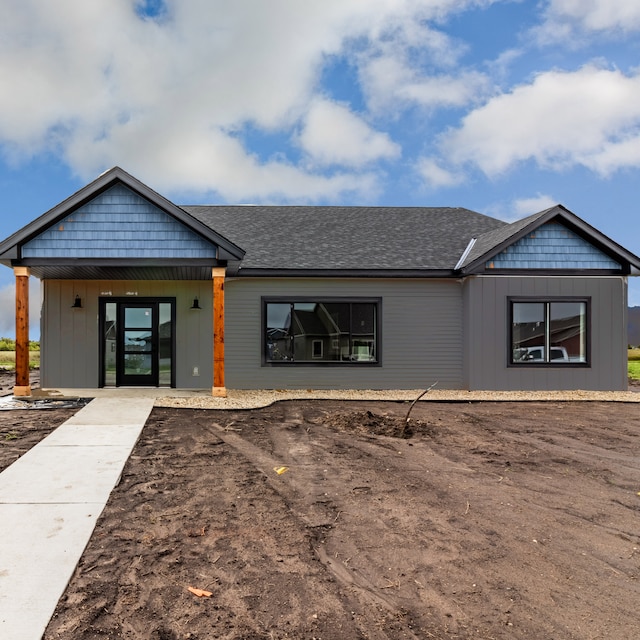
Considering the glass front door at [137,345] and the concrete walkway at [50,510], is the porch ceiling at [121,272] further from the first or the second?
the concrete walkway at [50,510]

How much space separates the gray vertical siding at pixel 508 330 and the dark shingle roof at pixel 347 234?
4.55 ft

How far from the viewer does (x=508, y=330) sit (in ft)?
40.0

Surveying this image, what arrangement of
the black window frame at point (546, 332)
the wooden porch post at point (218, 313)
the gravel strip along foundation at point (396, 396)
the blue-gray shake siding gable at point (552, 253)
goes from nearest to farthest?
the gravel strip along foundation at point (396, 396) < the wooden porch post at point (218, 313) < the blue-gray shake siding gable at point (552, 253) < the black window frame at point (546, 332)

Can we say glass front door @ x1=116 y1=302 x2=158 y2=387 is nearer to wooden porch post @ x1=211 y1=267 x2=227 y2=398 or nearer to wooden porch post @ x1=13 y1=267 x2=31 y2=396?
wooden porch post @ x1=13 y1=267 x2=31 y2=396

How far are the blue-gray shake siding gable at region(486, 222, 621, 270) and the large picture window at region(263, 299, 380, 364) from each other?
140 inches

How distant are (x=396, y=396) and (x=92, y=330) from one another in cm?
785

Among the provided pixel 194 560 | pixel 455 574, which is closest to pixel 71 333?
pixel 194 560

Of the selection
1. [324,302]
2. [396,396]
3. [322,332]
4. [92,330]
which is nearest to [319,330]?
[322,332]

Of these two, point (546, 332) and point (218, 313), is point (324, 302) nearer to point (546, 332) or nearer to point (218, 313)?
point (218, 313)

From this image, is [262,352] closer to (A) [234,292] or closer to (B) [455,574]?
(A) [234,292]

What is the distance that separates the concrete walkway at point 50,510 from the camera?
2895 mm

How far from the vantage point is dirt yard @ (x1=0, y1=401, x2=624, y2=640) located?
2742 mm

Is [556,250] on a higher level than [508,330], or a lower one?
higher

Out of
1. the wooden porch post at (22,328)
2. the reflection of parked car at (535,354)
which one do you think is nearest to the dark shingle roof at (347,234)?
the reflection of parked car at (535,354)
